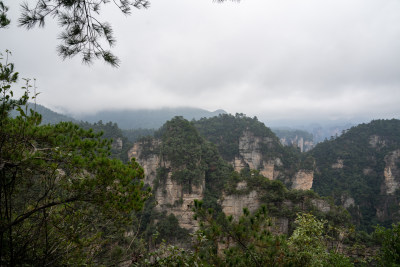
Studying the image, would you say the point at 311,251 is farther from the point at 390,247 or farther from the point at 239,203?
the point at 239,203

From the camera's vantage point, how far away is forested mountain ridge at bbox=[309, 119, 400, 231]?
3078cm

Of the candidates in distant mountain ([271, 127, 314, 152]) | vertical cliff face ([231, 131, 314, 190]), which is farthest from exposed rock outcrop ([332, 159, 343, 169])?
distant mountain ([271, 127, 314, 152])

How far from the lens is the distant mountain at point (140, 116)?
4878 inches

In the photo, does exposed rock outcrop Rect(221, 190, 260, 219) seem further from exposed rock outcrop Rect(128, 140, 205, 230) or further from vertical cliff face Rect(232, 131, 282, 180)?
vertical cliff face Rect(232, 131, 282, 180)

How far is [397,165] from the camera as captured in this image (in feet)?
108

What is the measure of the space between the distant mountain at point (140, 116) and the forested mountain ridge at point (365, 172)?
77401 millimetres

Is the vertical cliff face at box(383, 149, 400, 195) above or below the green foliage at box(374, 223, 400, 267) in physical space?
below

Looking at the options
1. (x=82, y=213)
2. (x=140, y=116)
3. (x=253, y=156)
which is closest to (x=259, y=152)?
(x=253, y=156)

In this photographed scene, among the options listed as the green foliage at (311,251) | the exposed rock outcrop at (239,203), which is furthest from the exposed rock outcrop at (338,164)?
the green foliage at (311,251)

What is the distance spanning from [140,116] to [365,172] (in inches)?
4858

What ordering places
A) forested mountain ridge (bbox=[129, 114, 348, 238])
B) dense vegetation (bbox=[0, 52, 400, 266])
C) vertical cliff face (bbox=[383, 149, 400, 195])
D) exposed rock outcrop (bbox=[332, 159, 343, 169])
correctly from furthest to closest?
1. exposed rock outcrop (bbox=[332, 159, 343, 169])
2. vertical cliff face (bbox=[383, 149, 400, 195])
3. forested mountain ridge (bbox=[129, 114, 348, 238])
4. dense vegetation (bbox=[0, 52, 400, 266])

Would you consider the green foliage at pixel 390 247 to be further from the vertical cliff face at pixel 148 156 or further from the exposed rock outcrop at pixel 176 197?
the vertical cliff face at pixel 148 156

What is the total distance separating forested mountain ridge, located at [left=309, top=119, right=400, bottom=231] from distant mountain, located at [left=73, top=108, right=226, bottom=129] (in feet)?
254

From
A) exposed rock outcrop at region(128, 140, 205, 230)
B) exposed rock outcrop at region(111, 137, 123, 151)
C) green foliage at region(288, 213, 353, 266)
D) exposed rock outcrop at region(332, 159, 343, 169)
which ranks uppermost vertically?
green foliage at region(288, 213, 353, 266)
